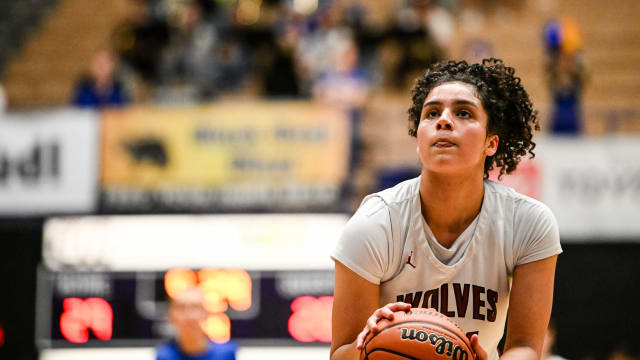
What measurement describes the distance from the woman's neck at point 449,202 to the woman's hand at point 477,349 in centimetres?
44

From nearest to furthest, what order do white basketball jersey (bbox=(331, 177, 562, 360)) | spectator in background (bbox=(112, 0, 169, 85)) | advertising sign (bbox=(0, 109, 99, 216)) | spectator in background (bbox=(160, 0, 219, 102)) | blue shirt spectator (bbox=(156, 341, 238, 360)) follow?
1. white basketball jersey (bbox=(331, 177, 562, 360))
2. blue shirt spectator (bbox=(156, 341, 238, 360))
3. advertising sign (bbox=(0, 109, 99, 216))
4. spectator in background (bbox=(160, 0, 219, 102))
5. spectator in background (bbox=(112, 0, 169, 85))

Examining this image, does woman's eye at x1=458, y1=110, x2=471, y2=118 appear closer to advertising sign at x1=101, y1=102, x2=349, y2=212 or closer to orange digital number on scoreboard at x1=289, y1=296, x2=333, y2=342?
orange digital number on scoreboard at x1=289, y1=296, x2=333, y2=342

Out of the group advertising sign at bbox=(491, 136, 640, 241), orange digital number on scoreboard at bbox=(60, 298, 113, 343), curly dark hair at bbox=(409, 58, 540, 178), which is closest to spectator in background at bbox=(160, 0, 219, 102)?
orange digital number on scoreboard at bbox=(60, 298, 113, 343)

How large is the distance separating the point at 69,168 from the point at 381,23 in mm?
4877

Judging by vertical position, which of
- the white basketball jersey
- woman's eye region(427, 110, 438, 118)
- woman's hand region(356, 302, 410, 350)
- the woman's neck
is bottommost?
woman's hand region(356, 302, 410, 350)

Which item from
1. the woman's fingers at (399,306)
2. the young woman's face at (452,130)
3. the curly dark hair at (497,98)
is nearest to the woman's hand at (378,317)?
the woman's fingers at (399,306)

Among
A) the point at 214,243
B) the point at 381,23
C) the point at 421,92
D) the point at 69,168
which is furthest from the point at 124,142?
the point at 421,92

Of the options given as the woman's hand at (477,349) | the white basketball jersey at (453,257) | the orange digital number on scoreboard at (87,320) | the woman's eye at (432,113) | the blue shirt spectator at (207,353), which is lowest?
the orange digital number on scoreboard at (87,320)

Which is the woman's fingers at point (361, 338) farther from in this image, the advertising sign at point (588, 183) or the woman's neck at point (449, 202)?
the advertising sign at point (588, 183)

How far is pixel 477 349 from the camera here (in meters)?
3.17

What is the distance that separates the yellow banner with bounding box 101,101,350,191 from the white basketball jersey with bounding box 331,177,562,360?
16.4ft

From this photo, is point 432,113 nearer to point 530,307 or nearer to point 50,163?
point 530,307

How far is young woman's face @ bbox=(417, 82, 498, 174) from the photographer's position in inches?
128

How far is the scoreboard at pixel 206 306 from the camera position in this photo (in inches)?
305
